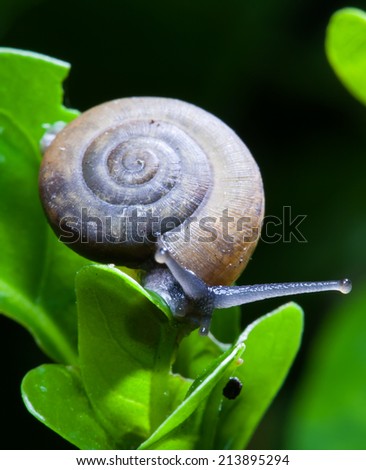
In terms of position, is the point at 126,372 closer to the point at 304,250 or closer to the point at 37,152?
the point at 37,152

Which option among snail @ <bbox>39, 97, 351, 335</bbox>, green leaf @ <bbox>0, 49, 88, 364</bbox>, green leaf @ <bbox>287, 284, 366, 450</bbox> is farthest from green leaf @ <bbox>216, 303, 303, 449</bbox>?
green leaf @ <bbox>287, 284, 366, 450</bbox>

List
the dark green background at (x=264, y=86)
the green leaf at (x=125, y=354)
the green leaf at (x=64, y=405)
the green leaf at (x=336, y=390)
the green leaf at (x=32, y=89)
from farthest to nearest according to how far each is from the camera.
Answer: the dark green background at (x=264, y=86)
the green leaf at (x=336, y=390)
the green leaf at (x=32, y=89)
the green leaf at (x=64, y=405)
the green leaf at (x=125, y=354)

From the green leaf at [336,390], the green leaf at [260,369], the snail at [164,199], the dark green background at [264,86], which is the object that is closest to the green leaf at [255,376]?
the green leaf at [260,369]

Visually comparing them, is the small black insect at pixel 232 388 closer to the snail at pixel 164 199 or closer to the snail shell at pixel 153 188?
the snail at pixel 164 199

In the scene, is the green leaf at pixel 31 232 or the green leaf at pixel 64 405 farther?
the green leaf at pixel 31 232

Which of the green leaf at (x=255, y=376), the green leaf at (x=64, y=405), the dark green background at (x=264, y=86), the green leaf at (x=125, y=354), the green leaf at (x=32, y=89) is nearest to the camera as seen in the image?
the green leaf at (x=125, y=354)

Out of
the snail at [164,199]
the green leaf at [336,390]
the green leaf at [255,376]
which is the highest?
the snail at [164,199]
